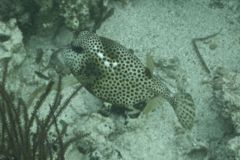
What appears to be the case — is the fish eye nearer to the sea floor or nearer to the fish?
the fish

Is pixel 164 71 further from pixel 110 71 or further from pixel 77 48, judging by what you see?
pixel 77 48

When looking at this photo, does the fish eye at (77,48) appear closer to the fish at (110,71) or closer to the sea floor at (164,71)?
the fish at (110,71)

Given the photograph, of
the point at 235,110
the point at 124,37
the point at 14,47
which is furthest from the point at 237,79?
the point at 14,47

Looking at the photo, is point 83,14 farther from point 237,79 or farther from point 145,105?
point 237,79

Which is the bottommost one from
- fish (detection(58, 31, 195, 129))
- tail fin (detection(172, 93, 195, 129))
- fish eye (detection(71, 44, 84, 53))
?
tail fin (detection(172, 93, 195, 129))

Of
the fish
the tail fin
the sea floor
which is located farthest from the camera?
the sea floor

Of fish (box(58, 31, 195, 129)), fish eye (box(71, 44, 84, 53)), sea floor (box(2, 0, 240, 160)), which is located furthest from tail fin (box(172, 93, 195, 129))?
fish eye (box(71, 44, 84, 53))
